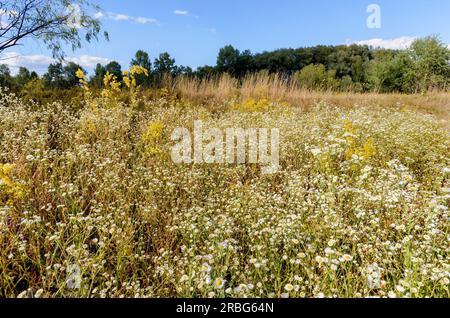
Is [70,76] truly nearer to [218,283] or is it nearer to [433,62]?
[218,283]

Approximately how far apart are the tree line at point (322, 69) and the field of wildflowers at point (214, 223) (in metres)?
4.00

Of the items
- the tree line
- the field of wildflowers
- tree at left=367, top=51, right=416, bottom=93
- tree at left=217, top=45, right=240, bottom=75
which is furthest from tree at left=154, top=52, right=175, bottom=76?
tree at left=367, top=51, right=416, bottom=93

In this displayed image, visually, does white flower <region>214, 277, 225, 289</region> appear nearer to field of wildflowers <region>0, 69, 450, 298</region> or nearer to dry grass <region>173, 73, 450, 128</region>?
field of wildflowers <region>0, 69, 450, 298</region>

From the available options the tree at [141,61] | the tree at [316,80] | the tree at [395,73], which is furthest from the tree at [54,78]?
the tree at [395,73]

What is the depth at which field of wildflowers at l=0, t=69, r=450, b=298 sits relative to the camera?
5.92 feet

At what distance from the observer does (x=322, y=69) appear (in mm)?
30297

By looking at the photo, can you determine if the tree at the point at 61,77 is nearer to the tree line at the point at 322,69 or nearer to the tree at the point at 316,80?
the tree line at the point at 322,69

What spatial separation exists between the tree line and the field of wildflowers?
4005 mm

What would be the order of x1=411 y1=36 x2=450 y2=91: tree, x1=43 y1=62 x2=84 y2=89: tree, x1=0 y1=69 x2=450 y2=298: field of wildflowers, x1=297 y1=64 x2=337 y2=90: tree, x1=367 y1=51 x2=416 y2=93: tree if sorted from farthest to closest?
x1=367 y1=51 x2=416 y2=93: tree, x1=411 y1=36 x2=450 y2=91: tree, x1=297 y1=64 x2=337 y2=90: tree, x1=43 y1=62 x2=84 y2=89: tree, x1=0 y1=69 x2=450 y2=298: field of wildflowers

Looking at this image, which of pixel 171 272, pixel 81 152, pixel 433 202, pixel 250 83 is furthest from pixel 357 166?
pixel 250 83

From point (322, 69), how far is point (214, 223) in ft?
104

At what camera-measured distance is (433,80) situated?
22.2 m

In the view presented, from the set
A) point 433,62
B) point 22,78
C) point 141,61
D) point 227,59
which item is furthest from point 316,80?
point 22,78

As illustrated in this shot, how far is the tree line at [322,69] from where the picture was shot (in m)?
8.07
